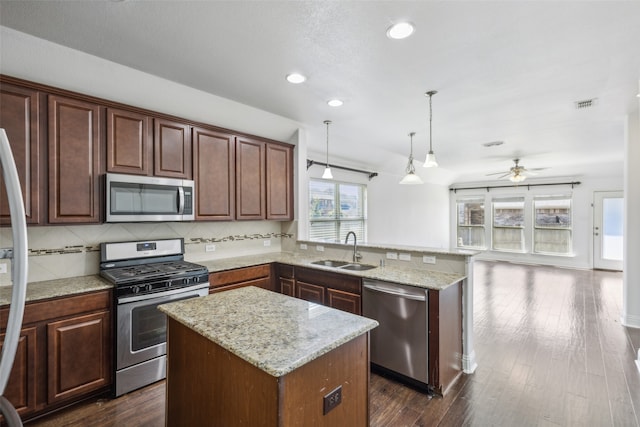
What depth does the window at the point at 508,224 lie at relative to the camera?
8398mm

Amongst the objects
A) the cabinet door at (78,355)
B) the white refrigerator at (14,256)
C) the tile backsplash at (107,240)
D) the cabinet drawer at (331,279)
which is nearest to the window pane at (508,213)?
the tile backsplash at (107,240)

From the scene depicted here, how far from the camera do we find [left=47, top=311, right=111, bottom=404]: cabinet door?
82.7 inches

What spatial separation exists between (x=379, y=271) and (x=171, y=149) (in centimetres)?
231

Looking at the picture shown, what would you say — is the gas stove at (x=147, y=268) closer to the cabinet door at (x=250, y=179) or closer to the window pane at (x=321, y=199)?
the cabinet door at (x=250, y=179)

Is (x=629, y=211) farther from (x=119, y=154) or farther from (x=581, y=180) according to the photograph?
(x=119, y=154)

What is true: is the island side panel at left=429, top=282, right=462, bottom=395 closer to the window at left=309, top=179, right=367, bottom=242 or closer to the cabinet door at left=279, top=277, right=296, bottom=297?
the cabinet door at left=279, top=277, right=296, bottom=297

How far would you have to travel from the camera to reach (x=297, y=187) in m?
4.16

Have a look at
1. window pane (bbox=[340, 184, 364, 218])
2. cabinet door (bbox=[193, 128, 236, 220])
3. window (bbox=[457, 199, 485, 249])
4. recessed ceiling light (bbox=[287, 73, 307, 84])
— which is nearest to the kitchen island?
cabinet door (bbox=[193, 128, 236, 220])

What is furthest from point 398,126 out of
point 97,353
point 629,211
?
point 97,353

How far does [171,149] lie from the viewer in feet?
9.81

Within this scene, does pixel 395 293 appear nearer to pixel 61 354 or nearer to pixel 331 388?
pixel 331 388

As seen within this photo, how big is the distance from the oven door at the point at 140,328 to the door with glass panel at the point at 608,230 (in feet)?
29.7

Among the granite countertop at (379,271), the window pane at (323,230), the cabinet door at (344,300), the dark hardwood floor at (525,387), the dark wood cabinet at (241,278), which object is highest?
the window pane at (323,230)

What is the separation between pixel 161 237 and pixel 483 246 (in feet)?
28.5
